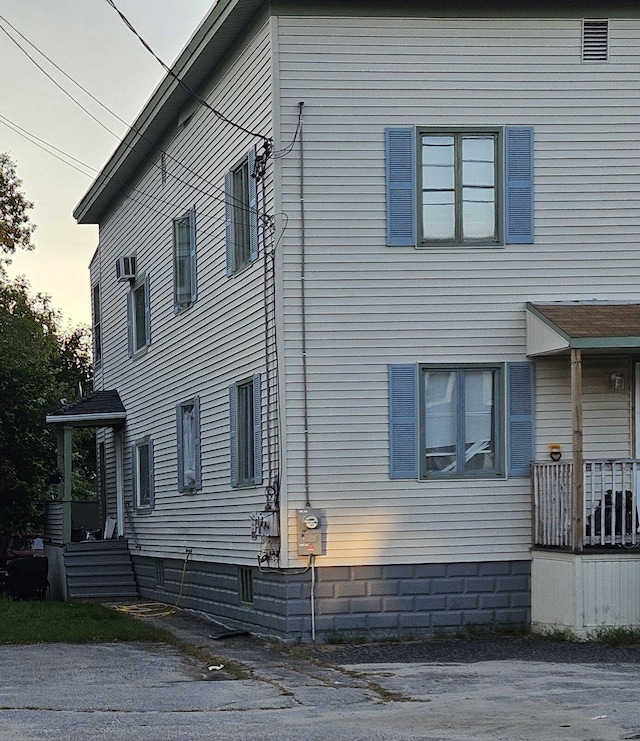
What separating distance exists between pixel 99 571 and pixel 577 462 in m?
12.0

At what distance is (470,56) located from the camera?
16.3m

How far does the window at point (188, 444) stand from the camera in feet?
66.5

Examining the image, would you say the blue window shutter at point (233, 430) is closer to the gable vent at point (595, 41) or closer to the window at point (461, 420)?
the window at point (461, 420)

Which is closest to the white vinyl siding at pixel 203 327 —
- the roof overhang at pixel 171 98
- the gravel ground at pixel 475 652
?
the roof overhang at pixel 171 98

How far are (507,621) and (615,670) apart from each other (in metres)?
3.23

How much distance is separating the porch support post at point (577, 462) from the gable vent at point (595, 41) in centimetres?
396

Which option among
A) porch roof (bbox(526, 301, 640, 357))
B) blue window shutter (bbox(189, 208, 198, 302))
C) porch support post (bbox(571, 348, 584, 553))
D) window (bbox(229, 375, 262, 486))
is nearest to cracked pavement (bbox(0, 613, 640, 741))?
porch support post (bbox(571, 348, 584, 553))

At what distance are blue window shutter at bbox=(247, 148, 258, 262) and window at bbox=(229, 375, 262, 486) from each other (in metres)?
1.69

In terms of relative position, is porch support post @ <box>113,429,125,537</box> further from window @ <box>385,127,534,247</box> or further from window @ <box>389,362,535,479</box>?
window @ <box>385,127,534,247</box>

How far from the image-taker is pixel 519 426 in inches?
635

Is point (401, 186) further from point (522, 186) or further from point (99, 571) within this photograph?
point (99, 571)

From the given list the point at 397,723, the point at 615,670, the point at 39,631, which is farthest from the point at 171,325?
the point at 397,723

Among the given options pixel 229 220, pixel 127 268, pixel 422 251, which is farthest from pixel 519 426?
pixel 127 268

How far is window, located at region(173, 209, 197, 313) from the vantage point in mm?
20484
